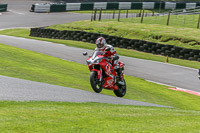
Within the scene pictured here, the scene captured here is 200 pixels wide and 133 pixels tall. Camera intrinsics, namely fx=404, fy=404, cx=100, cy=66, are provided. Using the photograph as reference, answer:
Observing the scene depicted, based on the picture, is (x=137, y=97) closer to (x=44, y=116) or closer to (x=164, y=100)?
(x=164, y=100)

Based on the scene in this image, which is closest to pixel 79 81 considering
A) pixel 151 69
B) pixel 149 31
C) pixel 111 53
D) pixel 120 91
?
pixel 120 91

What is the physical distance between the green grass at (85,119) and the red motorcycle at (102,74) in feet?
7.28

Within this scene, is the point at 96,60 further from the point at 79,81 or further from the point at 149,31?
the point at 149,31

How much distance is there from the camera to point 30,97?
9.70 m

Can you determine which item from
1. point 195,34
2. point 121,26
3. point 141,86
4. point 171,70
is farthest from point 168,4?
point 141,86

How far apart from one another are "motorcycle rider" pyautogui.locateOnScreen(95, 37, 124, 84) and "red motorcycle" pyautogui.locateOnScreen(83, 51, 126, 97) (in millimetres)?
105

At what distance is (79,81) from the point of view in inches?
576

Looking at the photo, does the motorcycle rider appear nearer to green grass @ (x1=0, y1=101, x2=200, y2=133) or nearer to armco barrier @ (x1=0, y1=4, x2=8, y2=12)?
green grass @ (x1=0, y1=101, x2=200, y2=133)

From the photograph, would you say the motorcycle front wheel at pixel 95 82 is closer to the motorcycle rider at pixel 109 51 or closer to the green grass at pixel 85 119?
the motorcycle rider at pixel 109 51

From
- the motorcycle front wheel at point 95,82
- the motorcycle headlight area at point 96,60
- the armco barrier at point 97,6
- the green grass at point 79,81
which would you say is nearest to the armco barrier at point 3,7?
the armco barrier at point 97,6

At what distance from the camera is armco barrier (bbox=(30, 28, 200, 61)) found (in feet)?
76.7

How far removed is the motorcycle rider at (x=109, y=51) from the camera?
12.1 metres

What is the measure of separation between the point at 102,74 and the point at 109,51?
74cm

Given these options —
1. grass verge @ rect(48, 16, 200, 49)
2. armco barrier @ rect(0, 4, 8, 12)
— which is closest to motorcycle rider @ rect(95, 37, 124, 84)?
grass verge @ rect(48, 16, 200, 49)
